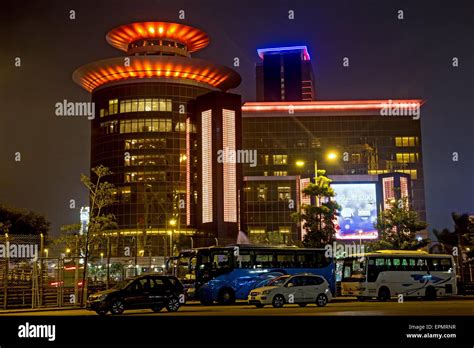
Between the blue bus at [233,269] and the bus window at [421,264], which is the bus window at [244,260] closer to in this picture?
the blue bus at [233,269]

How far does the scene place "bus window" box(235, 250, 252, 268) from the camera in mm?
36338

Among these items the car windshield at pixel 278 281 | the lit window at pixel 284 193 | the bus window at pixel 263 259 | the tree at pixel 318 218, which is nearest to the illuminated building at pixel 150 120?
the lit window at pixel 284 193

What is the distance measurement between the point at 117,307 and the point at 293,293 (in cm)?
862

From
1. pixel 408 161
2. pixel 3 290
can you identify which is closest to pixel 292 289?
pixel 3 290

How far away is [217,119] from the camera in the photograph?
93.5m

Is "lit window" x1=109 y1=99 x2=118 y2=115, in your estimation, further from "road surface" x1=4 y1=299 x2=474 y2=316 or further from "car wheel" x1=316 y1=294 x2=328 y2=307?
"car wheel" x1=316 y1=294 x2=328 y2=307

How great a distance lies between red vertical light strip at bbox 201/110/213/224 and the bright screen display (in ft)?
59.3

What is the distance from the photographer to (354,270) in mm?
41344

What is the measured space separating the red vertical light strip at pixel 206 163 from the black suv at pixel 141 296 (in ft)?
204

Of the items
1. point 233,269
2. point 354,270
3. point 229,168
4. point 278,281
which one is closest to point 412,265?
point 354,270

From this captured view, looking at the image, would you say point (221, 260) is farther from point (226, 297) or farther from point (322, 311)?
point (322, 311)

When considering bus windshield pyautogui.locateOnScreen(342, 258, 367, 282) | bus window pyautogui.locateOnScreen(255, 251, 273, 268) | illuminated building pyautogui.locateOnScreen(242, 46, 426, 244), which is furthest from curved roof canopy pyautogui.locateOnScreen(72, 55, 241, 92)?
bus window pyautogui.locateOnScreen(255, 251, 273, 268)
